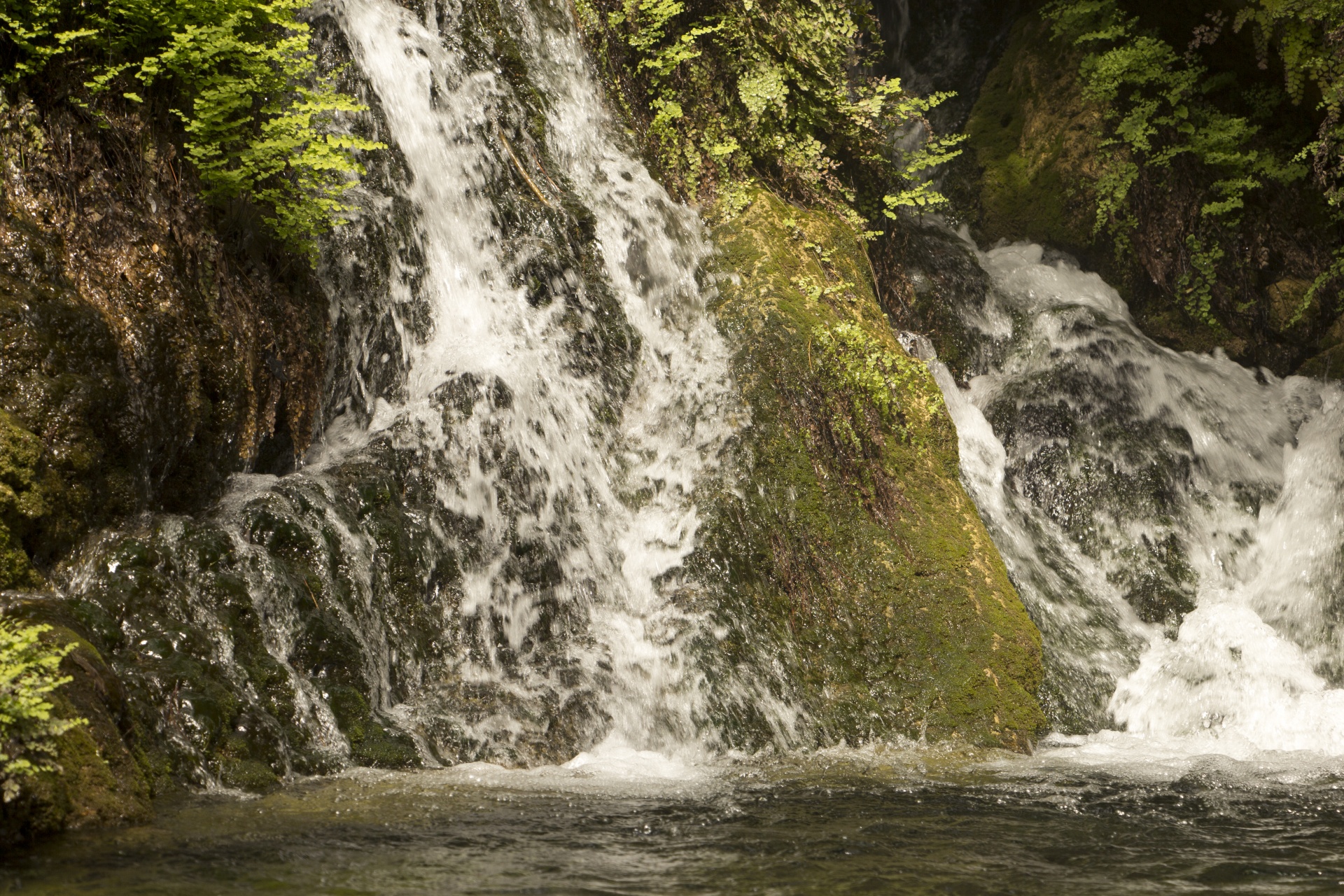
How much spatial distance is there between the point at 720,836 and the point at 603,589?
347cm

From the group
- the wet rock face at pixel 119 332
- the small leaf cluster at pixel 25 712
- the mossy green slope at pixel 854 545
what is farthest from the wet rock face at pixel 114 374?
the mossy green slope at pixel 854 545

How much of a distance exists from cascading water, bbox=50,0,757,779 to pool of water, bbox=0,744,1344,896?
70 cm

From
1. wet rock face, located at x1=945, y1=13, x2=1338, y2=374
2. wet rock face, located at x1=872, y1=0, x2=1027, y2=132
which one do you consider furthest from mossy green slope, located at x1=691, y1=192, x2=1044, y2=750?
wet rock face, located at x1=872, y1=0, x2=1027, y2=132

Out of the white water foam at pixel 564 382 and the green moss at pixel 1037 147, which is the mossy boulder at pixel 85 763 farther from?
the green moss at pixel 1037 147

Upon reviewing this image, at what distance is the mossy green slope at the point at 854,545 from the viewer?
764 cm

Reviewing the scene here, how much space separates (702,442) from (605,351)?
1.34 meters

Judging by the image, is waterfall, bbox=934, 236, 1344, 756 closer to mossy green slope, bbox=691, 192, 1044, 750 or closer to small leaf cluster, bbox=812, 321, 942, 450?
mossy green slope, bbox=691, 192, 1044, 750

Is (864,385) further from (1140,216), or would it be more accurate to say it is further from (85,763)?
(1140,216)

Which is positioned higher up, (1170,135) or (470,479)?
(1170,135)

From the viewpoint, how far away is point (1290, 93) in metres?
11.1

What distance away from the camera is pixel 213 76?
19.5ft

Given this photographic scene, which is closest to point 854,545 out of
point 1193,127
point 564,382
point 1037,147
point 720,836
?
point 564,382

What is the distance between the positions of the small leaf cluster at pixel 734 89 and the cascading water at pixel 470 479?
48cm

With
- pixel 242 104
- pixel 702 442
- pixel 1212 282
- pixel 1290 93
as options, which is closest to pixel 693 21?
pixel 702 442
